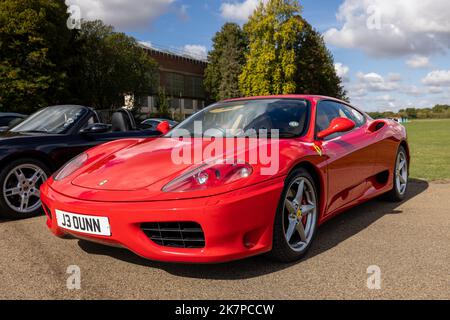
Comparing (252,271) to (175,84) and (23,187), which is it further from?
(175,84)

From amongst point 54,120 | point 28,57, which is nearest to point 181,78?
point 28,57

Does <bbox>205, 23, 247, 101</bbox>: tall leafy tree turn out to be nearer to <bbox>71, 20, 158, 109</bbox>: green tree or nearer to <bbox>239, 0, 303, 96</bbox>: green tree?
<bbox>239, 0, 303, 96</bbox>: green tree

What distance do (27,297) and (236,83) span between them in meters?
49.8

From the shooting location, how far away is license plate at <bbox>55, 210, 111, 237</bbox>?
8.57 ft

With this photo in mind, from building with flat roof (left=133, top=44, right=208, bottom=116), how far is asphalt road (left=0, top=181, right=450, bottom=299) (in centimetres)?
5353

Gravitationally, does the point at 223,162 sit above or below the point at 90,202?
above

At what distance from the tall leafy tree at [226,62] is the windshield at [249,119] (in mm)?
47283

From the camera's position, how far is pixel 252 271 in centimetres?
279

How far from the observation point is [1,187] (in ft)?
13.9

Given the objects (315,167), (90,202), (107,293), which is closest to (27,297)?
(107,293)

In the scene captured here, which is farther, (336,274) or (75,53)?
(75,53)

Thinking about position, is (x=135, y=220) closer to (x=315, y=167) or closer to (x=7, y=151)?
(x=315, y=167)

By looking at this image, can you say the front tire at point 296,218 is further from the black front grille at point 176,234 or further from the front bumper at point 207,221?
the black front grille at point 176,234

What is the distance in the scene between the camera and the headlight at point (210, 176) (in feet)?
8.46
